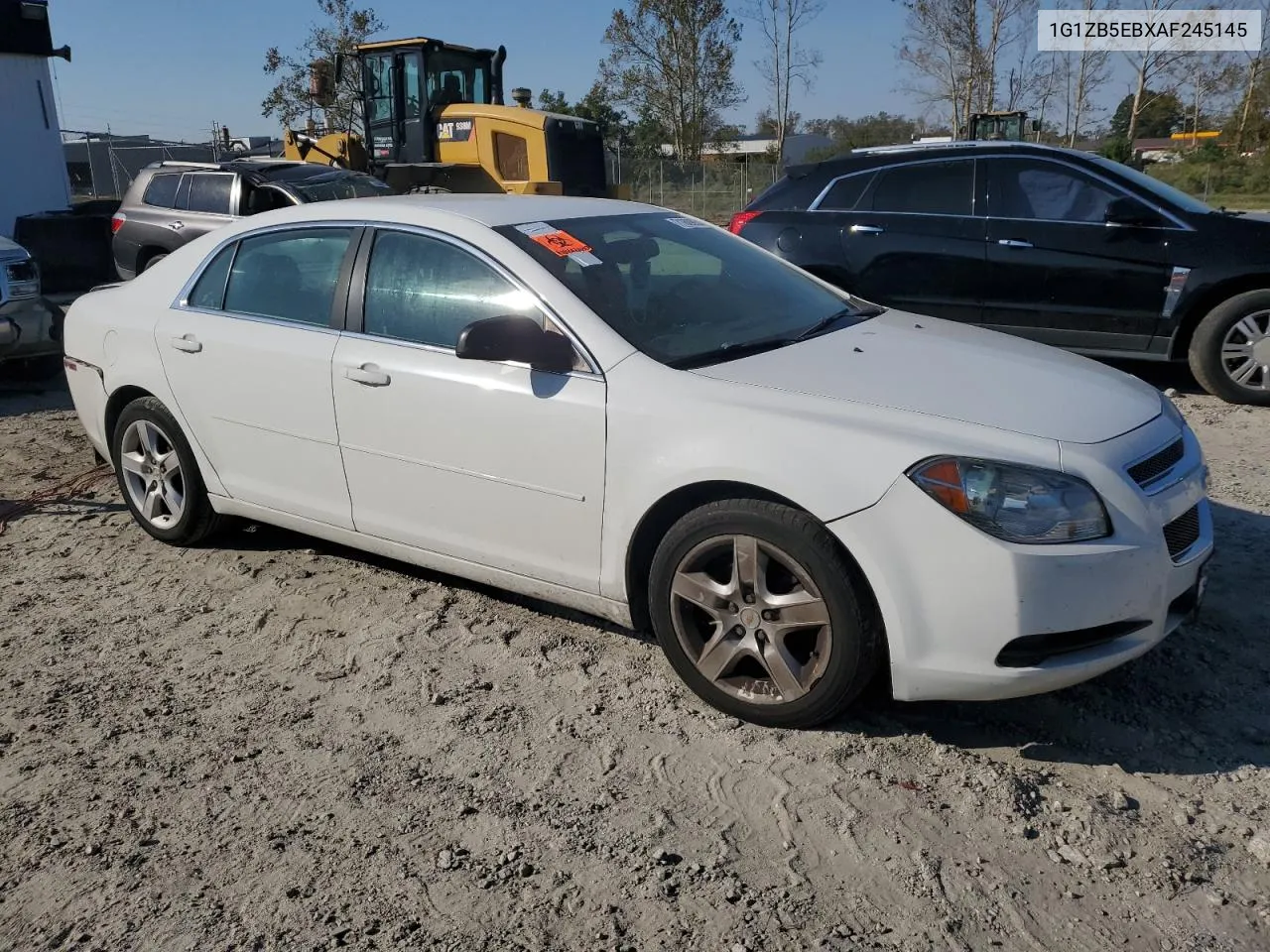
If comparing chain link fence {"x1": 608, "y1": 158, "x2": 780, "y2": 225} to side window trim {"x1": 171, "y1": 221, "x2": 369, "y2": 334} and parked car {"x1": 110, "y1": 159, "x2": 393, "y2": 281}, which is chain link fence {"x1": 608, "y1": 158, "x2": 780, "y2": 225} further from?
side window trim {"x1": 171, "y1": 221, "x2": 369, "y2": 334}

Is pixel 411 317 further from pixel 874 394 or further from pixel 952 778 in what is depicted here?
pixel 952 778

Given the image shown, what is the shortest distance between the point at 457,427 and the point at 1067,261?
536 centimetres

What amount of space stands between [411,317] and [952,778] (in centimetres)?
246

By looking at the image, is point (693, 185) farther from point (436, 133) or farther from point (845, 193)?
point (845, 193)

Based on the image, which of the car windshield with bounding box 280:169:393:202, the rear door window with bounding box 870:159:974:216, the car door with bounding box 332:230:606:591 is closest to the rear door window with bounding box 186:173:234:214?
the car windshield with bounding box 280:169:393:202

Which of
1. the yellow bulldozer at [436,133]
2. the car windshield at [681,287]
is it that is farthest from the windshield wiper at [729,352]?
the yellow bulldozer at [436,133]

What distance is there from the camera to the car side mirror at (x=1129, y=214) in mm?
7375

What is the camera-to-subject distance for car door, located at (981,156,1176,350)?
24.2ft

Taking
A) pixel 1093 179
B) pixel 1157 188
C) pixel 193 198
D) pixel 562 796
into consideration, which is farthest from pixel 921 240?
pixel 193 198

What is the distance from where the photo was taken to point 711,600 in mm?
3350

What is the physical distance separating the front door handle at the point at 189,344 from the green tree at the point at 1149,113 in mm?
36244

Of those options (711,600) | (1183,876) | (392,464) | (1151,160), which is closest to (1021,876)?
(1183,876)

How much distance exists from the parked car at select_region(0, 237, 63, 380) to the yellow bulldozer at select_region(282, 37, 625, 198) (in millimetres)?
7569

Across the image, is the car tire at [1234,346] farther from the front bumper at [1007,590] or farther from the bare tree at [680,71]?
the bare tree at [680,71]
